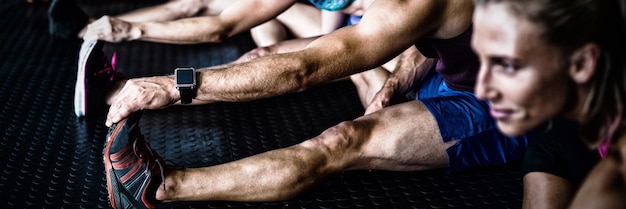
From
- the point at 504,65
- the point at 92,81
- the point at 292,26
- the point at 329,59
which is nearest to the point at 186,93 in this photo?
the point at 329,59

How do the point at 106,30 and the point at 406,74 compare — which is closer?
the point at 406,74

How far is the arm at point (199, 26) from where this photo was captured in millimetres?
2490

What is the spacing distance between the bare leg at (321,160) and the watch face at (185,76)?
0.89 ft

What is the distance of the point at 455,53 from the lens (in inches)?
77.0

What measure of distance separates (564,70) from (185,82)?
3.03ft

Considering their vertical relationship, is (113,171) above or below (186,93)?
below

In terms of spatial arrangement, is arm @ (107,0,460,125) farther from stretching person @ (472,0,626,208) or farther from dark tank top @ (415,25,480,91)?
stretching person @ (472,0,626,208)

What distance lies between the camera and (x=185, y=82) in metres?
1.70

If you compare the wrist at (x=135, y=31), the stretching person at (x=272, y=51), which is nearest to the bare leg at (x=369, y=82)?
the stretching person at (x=272, y=51)

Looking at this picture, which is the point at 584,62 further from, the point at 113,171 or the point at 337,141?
the point at 113,171

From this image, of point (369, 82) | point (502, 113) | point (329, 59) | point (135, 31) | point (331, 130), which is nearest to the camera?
point (502, 113)

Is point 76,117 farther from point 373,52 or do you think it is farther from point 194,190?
point 373,52

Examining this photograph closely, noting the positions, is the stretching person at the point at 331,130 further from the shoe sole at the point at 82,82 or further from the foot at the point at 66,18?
the foot at the point at 66,18

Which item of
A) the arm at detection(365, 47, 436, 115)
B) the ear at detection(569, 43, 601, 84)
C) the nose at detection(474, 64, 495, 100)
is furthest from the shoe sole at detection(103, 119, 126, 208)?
the ear at detection(569, 43, 601, 84)
